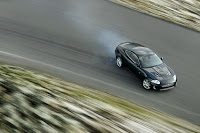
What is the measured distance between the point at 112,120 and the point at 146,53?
580 cm

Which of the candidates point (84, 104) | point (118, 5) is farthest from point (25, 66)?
point (118, 5)

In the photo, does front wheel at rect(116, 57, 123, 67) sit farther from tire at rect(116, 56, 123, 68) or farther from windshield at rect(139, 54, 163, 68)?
windshield at rect(139, 54, 163, 68)

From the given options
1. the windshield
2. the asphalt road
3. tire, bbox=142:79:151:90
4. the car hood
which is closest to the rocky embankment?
the asphalt road

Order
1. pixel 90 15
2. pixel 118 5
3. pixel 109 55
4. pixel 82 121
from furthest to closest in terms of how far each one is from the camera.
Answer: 1. pixel 118 5
2. pixel 90 15
3. pixel 109 55
4. pixel 82 121

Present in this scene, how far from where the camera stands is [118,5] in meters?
23.4

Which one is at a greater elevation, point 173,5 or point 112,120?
point 173,5

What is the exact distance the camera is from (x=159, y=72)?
16.0m

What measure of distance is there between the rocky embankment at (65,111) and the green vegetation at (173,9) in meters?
10.3

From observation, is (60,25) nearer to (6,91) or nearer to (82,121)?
(6,91)

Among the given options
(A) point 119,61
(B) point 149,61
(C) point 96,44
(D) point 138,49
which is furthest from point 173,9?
(B) point 149,61

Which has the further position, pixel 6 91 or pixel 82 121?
pixel 6 91

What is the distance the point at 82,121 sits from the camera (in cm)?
1133

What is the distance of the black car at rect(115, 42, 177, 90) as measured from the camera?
1570 cm

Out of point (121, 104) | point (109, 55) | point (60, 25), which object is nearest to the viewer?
point (121, 104)
